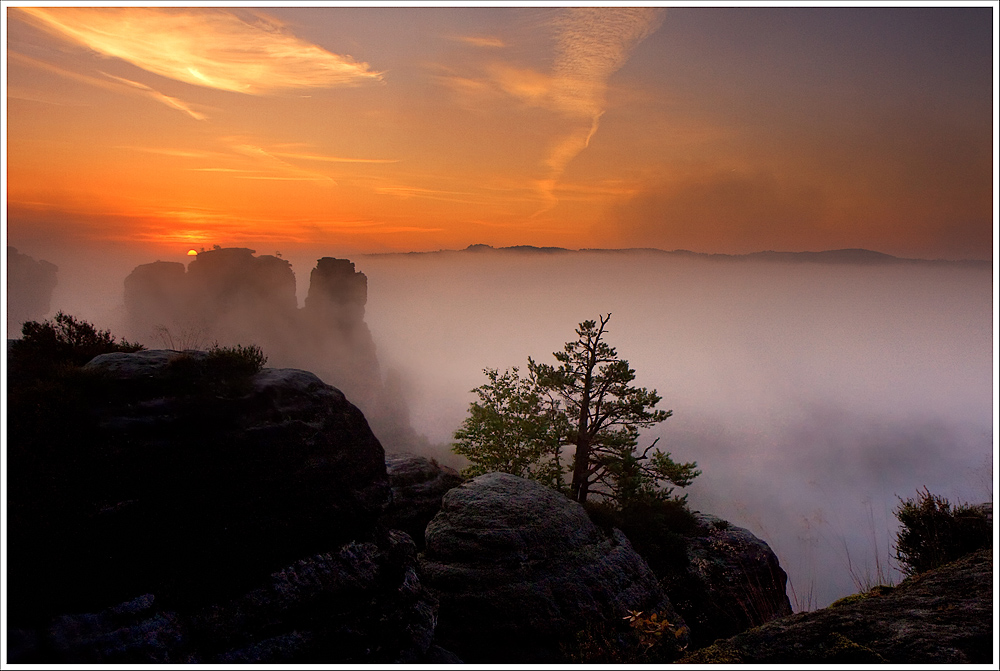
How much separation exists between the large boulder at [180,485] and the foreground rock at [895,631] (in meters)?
7.79

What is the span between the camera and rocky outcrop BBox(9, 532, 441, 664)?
7574mm

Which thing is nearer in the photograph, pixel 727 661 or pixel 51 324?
pixel 727 661

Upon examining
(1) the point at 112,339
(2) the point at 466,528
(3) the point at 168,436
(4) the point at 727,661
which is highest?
(1) the point at 112,339

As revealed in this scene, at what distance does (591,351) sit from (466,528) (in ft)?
37.9

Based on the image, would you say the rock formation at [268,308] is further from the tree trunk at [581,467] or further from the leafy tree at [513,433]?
the tree trunk at [581,467]

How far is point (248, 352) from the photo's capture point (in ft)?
37.3

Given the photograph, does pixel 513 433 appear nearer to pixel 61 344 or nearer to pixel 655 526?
pixel 655 526

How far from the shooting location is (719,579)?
62.2 feet

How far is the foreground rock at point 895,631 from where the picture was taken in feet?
23.5

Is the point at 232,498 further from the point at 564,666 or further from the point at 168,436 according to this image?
the point at 564,666

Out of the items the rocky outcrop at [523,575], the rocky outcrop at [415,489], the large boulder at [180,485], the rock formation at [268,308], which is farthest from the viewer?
the rock formation at [268,308]

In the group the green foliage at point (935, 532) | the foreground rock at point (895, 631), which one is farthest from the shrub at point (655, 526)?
the foreground rock at point (895, 631)

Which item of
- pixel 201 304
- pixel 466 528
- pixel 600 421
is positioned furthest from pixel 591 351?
pixel 201 304

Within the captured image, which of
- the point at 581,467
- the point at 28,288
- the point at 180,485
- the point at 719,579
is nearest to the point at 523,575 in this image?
the point at 180,485
